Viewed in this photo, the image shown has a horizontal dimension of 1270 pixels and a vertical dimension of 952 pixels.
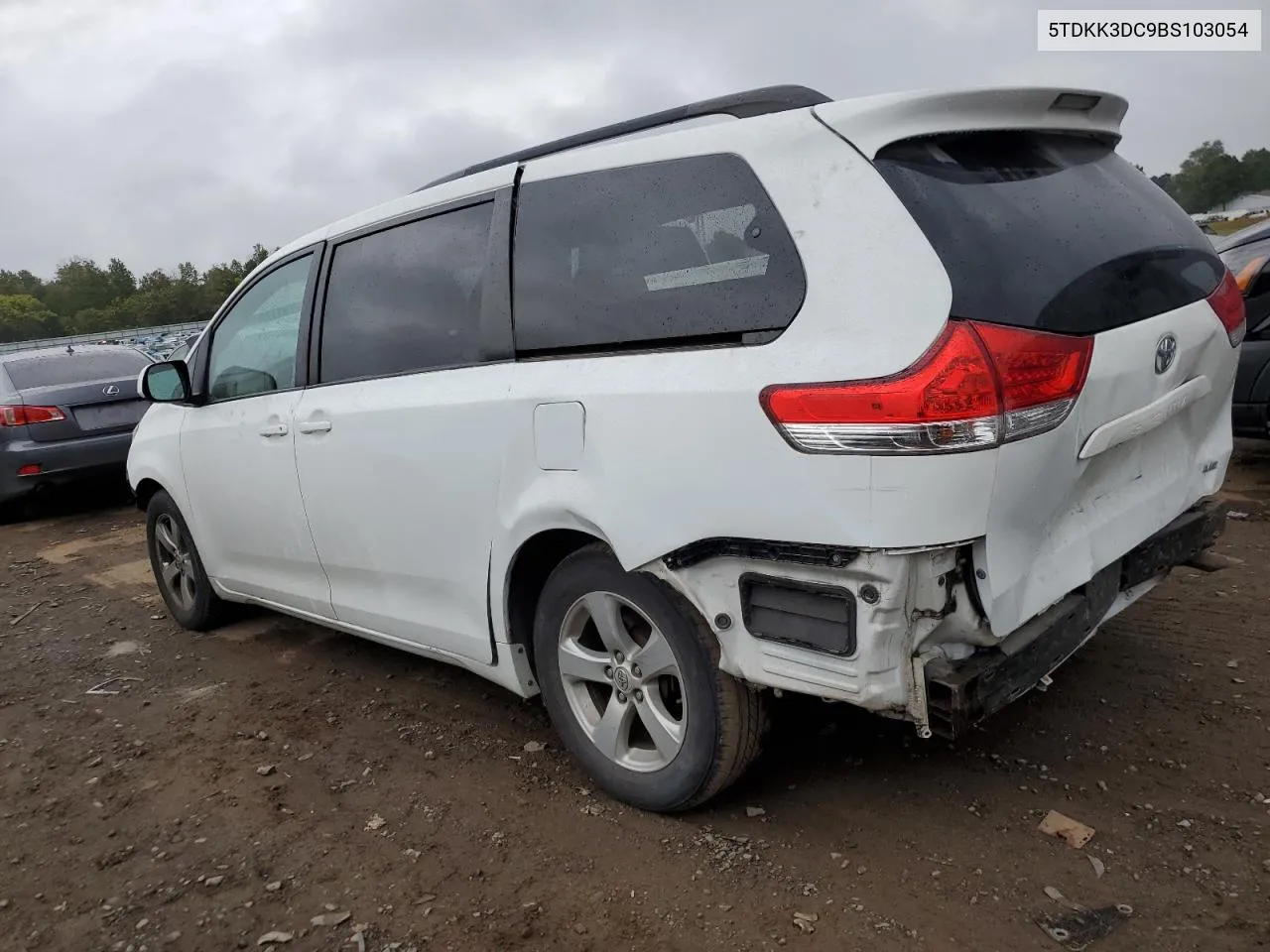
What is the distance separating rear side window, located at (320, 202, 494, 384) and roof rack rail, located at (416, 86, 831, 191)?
272 mm

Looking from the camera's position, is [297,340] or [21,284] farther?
[21,284]

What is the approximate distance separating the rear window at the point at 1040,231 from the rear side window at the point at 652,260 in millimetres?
344

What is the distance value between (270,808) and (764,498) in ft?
6.48

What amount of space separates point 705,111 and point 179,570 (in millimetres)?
3839

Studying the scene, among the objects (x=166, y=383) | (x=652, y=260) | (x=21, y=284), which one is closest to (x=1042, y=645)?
(x=652, y=260)

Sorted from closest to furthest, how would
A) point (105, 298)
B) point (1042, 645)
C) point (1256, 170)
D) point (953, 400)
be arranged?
point (953, 400), point (1042, 645), point (1256, 170), point (105, 298)

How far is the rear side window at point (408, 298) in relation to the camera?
303 cm

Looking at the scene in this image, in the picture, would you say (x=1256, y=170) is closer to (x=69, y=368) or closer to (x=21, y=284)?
(x=69, y=368)

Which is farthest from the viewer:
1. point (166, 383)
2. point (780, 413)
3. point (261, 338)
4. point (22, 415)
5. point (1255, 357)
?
point (22, 415)

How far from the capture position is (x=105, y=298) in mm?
81375

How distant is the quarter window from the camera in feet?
12.5

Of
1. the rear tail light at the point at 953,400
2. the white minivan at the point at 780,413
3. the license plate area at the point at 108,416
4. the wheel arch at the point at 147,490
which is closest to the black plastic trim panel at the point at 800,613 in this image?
the white minivan at the point at 780,413

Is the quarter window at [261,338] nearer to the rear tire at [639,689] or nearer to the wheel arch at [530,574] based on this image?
the wheel arch at [530,574]

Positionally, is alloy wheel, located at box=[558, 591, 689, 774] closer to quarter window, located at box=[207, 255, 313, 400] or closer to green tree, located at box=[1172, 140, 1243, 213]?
quarter window, located at box=[207, 255, 313, 400]
